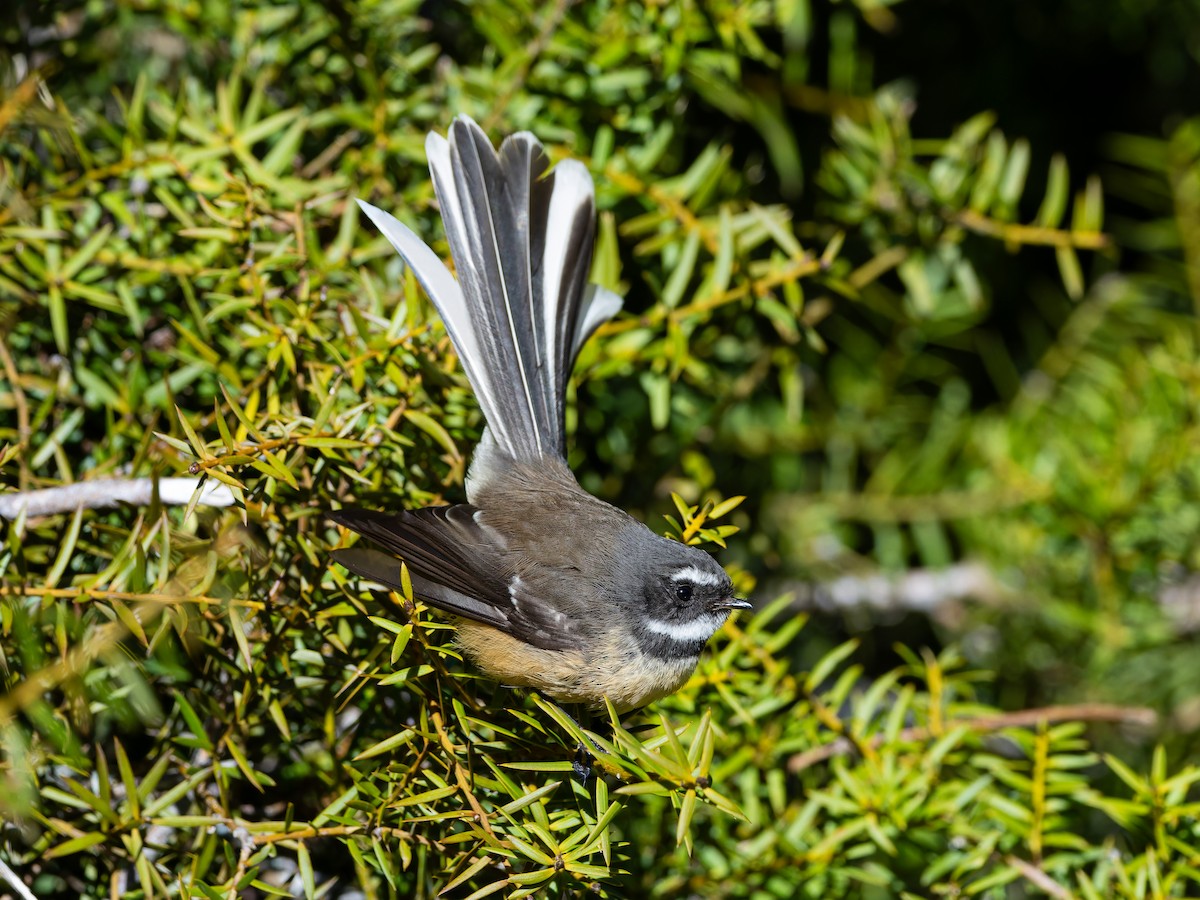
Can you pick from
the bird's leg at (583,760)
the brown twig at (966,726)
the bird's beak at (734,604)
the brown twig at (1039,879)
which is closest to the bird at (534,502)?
the bird's beak at (734,604)

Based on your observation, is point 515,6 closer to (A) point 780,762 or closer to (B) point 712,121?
(B) point 712,121

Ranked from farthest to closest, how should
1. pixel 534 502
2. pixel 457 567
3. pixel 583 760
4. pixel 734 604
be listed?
pixel 534 502, pixel 734 604, pixel 457 567, pixel 583 760

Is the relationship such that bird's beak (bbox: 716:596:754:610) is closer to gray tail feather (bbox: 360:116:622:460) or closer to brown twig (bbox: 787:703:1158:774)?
brown twig (bbox: 787:703:1158:774)

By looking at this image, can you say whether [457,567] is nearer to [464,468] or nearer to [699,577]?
[464,468]

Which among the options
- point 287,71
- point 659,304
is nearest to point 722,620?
point 659,304

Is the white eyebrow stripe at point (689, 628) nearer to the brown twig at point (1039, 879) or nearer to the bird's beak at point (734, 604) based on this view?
the bird's beak at point (734, 604)

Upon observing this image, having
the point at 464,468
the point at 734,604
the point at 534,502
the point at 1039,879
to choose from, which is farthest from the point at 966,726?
the point at 464,468

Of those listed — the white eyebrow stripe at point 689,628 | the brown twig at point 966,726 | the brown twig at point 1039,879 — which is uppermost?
the white eyebrow stripe at point 689,628
